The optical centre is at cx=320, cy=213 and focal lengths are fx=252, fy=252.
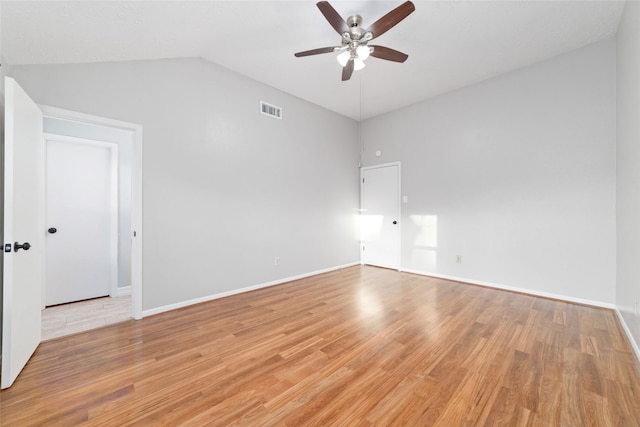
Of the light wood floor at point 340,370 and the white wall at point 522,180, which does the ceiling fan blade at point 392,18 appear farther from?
the light wood floor at point 340,370

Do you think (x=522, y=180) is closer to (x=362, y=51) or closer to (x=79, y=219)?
(x=362, y=51)

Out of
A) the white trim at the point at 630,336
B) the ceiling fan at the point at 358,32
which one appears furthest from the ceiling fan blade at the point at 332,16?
the white trim at the point at 630,336

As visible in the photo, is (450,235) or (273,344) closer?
(273,344)

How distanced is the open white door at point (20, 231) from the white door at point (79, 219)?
4.72ft

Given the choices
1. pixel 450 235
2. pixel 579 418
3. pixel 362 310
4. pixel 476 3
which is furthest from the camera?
pixel 450 235

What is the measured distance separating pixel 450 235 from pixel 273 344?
3.37 meters

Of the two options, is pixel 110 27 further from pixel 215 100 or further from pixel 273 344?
pixel 273 344

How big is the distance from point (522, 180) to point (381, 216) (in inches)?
92.8

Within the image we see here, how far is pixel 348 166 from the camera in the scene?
5363mm

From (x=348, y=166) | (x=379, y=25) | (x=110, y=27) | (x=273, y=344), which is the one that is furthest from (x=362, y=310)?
(x=110, y=27)

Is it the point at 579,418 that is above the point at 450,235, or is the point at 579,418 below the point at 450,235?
below

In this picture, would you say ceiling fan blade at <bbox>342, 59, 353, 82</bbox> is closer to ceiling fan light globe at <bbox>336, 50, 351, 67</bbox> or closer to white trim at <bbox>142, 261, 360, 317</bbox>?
ceiling fan light globe at <bbox>336, 50, 351, 67</bbox>

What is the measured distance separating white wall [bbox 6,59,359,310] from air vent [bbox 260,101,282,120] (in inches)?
3.5

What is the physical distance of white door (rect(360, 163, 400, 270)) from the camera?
4957mm
